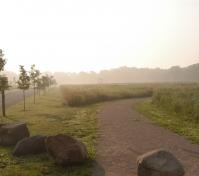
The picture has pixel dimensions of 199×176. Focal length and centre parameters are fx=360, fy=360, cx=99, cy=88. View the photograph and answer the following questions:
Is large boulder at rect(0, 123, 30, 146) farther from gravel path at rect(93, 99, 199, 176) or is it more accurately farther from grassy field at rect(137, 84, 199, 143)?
grassy field at rect(137, 84, 199, 143)

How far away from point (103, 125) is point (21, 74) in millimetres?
16247

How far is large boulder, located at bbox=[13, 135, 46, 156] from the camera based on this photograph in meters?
16.8

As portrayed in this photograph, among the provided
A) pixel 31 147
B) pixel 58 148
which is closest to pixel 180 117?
pixel 31 147

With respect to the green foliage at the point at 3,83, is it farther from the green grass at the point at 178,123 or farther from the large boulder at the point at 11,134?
the large boulder at the point at 11,134

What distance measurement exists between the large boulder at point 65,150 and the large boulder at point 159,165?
11.6 ft

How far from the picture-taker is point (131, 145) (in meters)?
19.2

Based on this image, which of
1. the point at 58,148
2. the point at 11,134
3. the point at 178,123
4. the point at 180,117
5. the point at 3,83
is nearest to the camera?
the point at 58,148

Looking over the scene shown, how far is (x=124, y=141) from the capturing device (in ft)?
66.4

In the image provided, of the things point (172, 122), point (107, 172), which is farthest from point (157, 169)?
point (172, 122)

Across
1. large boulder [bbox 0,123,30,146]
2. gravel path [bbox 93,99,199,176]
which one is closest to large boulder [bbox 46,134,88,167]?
gravel path [bbox 93,99,199,176]

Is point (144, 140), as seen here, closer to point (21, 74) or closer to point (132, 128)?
point (132, 128)

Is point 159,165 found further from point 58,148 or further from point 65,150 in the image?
point 58,148

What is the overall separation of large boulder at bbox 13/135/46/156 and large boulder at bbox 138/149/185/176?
20.6 feet

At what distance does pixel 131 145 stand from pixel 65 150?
548cm
